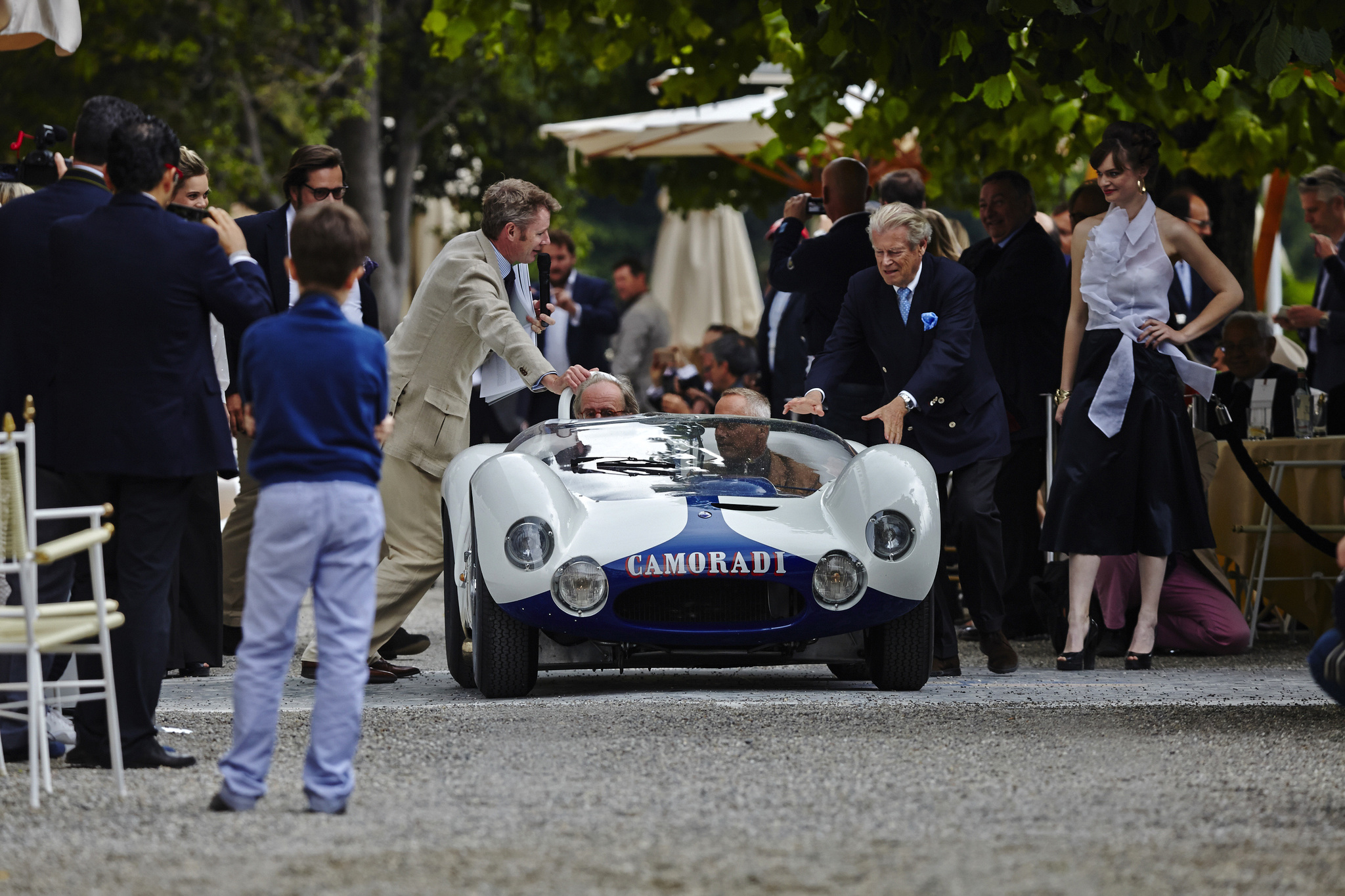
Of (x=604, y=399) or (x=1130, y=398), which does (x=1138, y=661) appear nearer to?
(x=1130, y=398)

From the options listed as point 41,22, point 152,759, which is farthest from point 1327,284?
point 152,759

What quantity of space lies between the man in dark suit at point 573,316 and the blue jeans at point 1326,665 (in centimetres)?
838

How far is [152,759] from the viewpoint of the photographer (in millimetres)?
5305

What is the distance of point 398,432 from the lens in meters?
7.66

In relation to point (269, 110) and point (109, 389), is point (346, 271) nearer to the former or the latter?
point (109, 389)

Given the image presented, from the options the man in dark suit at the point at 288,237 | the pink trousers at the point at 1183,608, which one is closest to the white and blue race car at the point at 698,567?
the man in dark suit at the point at 288,237

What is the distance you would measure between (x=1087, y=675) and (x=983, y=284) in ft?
6.80

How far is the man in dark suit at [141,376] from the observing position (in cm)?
519

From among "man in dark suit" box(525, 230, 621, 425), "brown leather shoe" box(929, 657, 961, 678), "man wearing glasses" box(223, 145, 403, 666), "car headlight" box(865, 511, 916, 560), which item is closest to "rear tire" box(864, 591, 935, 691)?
"car headlight" box(865, 511, 916, 560)

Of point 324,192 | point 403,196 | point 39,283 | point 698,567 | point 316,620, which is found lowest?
point 698,567

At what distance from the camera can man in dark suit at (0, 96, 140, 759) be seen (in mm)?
5496

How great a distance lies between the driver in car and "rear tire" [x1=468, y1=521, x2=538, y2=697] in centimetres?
103

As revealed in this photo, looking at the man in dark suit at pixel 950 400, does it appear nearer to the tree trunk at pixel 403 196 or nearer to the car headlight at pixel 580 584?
the car headlight at pixel 580 584

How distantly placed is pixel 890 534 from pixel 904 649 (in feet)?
1.58
